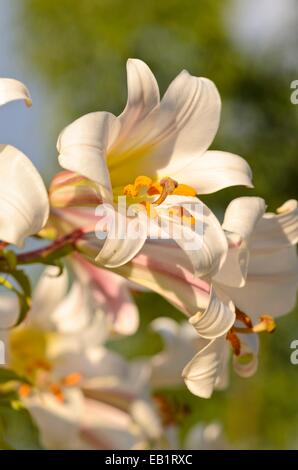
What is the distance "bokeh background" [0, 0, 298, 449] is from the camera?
19.6 ft

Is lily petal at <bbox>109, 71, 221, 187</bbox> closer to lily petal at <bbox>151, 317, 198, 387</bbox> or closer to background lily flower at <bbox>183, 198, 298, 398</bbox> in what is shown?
background lily flower at <bbox>183, 198, 298, 398</bbox>

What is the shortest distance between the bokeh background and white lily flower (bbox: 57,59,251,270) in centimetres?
442

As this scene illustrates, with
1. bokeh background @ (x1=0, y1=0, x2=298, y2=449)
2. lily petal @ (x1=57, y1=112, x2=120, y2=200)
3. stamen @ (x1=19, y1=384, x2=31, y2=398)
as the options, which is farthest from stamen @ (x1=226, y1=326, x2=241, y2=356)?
bokeh background @ (x1=0, y1=0, x2=298, y2=449)

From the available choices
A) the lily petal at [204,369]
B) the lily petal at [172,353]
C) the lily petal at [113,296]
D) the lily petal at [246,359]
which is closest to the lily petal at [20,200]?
the lily petal at [204,369]

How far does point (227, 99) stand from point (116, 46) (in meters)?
1.07

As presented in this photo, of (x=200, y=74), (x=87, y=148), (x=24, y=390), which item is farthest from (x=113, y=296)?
(x=200, y=74)

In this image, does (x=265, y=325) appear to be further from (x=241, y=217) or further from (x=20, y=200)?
(x=20, y=200)

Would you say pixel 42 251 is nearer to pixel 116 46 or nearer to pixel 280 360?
pixel 280 360

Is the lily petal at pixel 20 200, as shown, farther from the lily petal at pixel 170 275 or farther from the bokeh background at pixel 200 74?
the bokeh background at pixel 200 74

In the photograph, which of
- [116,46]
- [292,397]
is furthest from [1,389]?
[116,46]

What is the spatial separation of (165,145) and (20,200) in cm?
27

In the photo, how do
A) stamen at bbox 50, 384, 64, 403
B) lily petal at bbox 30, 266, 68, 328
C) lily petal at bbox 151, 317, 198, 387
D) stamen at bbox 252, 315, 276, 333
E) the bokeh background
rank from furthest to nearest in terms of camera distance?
the bokeh background < lily petal at bbox 151, 317, 198, 387 < lily petal at bbox 30, 266, 68, 328 < stamen at bbox 50, 384, 64, 403 < stamen at bbox 252, 315, 276, 333

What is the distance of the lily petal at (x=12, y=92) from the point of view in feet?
3.25

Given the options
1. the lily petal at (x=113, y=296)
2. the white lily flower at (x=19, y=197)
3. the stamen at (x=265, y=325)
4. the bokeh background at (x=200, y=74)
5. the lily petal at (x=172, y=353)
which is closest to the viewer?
the white lily flower at (x=19, y=197)
